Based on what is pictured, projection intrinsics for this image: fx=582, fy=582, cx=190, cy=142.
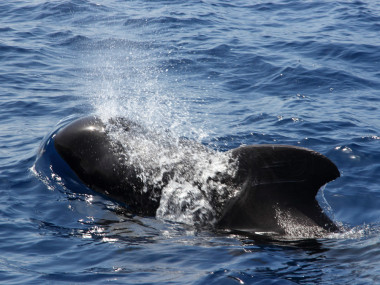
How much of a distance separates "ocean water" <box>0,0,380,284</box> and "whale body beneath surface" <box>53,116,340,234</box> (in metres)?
0.29

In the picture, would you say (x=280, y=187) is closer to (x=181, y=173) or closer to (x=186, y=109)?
(x=181, y=173)

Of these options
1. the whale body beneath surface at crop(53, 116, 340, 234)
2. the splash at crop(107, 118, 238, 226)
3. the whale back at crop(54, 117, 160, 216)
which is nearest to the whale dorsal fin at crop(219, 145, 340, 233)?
the whale body beneath surface at crop(53, 116, 340, 234)

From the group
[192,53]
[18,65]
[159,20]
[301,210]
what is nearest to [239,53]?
[192,53]

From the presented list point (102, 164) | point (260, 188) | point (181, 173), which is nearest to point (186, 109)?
point (102, 164)

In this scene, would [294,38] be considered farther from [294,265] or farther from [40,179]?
[294,265]

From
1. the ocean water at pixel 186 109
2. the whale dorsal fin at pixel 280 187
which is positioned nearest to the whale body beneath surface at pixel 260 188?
the whale dorsal fin at pixel 280 187

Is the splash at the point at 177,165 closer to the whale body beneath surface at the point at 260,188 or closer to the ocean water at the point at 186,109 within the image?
the whale body beneath surface at the point at 260,188

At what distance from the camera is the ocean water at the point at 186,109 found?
775cm

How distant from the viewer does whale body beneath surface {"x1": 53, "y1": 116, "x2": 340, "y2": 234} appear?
8242mm

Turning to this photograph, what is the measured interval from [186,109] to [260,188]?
258 inches

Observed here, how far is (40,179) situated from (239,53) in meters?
10.7

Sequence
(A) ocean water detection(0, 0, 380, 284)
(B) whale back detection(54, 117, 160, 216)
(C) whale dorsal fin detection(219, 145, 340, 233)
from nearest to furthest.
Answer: (A) ocean water detection(0, 0, 380, 284)
(C) whale dorsal fin detection(219, 145, 340, 233)
(B) whale back detection(54, 117, 160, 216)

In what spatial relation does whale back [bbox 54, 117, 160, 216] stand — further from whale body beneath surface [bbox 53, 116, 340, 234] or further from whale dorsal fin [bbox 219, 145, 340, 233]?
whale dorsal fin [bbox 219, 145, 340, 233]

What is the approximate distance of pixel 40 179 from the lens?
34.8ft
